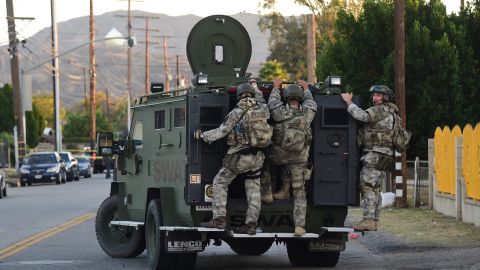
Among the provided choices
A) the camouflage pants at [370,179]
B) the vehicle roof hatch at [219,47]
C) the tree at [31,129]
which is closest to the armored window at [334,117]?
the camouflage pants at [370,179]

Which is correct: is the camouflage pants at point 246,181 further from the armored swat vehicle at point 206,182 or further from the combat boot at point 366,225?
the combat boot at point 366,225

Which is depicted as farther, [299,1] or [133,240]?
[299,1]

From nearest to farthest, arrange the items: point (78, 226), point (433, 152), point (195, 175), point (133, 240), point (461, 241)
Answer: point (195, 175), point (133, 240), point (461, 241), point (78, 226), point (433, 152)

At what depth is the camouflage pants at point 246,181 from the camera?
13.6m

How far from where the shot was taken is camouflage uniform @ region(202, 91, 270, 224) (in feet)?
44.5

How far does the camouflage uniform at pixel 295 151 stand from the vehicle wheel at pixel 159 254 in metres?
1.35

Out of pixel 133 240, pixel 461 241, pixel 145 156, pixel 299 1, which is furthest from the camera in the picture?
pixel 299 1

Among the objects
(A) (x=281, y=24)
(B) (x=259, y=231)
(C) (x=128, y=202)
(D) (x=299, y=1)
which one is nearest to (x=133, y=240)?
(C) (x=128, y=202)

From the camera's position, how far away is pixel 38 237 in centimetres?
2109

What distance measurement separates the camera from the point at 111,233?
17.3 metres

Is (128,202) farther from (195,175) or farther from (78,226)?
(78,226)

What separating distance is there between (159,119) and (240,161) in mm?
1622

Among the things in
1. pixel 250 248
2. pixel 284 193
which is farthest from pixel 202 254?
pixel 284 193

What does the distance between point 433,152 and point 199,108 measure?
1486 centimetres
